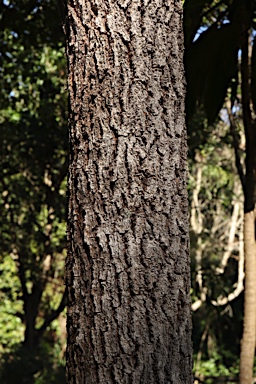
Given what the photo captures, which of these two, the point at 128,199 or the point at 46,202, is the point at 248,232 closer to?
the point at 128,199

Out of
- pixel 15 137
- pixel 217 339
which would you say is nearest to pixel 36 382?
pixel 15 137

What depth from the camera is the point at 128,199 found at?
172cm

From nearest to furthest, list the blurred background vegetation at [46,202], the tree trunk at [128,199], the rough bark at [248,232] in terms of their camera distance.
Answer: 1. the tree trunk at [128,199]
2. the rough bark at [248,232]
3. the blurred background vegetation at [46,202]

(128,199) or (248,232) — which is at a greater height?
(248,232)

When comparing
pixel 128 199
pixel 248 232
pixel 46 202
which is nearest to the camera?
pixel 128 199

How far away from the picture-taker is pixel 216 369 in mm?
13492

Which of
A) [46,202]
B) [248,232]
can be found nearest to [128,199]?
[248,232]

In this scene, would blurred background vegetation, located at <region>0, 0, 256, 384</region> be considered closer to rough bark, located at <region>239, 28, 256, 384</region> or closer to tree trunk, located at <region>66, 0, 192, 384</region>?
rough bark, located at <region>239, 28, 256, 384</region>

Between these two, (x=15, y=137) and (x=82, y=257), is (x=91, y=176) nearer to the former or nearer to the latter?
(x=82, y=257)

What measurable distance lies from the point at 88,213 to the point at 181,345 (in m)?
0.41

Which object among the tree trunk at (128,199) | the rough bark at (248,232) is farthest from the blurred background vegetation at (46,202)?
the tree trunk at (128,199)

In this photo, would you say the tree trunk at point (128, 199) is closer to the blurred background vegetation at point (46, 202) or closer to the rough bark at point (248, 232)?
the rough bark at point (248, 232)

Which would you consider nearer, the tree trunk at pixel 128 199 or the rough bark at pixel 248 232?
the tree trunk at pixel 128 199

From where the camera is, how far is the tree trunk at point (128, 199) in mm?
1680
